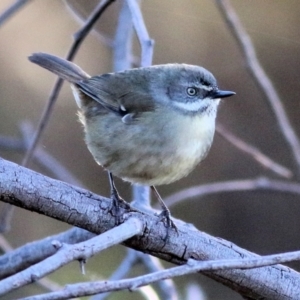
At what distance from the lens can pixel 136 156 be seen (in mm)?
3791

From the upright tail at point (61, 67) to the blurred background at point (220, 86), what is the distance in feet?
12.9

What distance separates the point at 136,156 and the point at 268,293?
107 cm

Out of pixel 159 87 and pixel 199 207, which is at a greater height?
pixel 199 207

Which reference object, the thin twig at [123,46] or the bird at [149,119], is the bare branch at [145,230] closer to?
the bird at [149,119]

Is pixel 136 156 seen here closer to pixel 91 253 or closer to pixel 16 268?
pixel 16 268

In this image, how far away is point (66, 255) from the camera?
224 centimetres

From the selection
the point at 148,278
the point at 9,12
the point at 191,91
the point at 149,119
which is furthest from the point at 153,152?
the point at 148,278

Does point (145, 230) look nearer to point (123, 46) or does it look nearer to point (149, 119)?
point (149, 119)

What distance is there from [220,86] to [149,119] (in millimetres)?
4952

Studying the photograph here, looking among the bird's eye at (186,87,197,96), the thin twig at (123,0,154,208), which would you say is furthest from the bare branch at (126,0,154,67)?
the bird's eye at (186,87,197,96)

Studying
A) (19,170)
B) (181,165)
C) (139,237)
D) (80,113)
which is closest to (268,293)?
(139,237)

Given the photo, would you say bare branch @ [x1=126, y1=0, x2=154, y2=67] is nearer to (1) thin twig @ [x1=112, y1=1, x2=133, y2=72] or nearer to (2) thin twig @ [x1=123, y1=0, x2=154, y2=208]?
(2) thin twig @ [x1=123, y1=0, x2=154, y2=208]

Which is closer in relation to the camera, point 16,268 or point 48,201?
point 48,201

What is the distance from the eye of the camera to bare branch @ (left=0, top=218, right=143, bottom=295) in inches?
77.8
